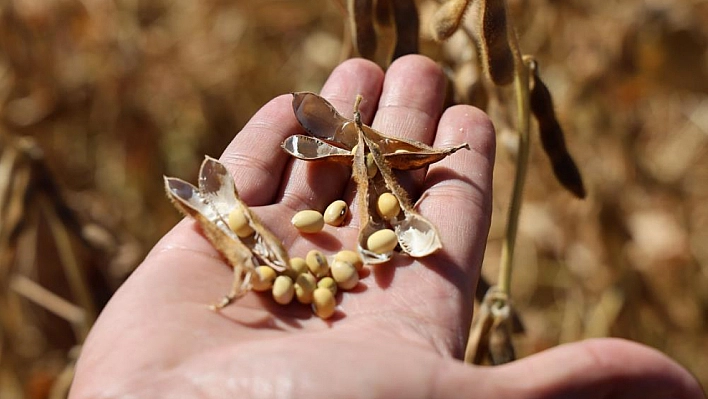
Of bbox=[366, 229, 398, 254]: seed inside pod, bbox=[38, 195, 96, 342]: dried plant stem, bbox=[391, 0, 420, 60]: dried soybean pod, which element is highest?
bbox=[391, 0, 420, 60]: dried soybean pod

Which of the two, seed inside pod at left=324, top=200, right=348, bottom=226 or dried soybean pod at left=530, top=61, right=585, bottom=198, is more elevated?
dried soybean pod at left=530, top=61, right=585, bottom=198

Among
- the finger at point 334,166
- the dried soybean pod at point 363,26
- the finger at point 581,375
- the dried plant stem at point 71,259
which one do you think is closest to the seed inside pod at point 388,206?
the finger at point 334,166

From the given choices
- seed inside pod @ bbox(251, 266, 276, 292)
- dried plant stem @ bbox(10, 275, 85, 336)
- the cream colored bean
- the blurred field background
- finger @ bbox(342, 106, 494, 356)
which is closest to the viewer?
finger @ bbox(342, 106, 494, 356)

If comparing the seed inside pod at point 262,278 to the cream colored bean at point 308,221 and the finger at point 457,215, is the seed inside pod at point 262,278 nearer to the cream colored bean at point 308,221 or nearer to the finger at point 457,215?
the cream colored bean at point 308,221

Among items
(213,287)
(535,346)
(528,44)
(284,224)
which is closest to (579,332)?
(535,346)

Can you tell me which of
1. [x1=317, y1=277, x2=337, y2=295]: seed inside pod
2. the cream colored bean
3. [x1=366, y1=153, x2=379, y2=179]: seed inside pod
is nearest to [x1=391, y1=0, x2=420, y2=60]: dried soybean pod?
[x1=366, y1=153, x2=379, y2=179]: seed inside pod

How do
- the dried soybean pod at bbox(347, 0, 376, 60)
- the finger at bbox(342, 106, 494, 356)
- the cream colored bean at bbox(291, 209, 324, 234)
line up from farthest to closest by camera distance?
the dried soybean pod at bbox(347, 0, 376, 60)
the cream colored bean at bbox(291, 209, 324, 234)
the finger at bbox(342, 106, 494, 356)

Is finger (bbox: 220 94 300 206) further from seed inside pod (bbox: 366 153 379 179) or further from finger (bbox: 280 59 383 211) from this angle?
seed inside pod (bbox: 366 153 379 179)
